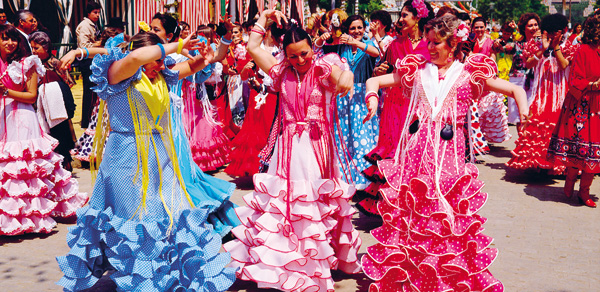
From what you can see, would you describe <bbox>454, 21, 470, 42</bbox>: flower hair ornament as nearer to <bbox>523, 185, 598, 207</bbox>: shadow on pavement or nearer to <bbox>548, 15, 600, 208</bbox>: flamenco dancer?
<bbox>548, 15, 600, 208</bbox>: flamenco dancer

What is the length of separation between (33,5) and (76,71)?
4068mm

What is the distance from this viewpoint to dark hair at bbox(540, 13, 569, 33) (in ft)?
26.6

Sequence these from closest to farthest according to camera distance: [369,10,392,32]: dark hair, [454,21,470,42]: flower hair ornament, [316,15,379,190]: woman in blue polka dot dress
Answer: [454,21,470,42]: flower hair ornament → [316,15,379,190]: woman in blue polka dot dress → [369,10,392,32]: dark hair

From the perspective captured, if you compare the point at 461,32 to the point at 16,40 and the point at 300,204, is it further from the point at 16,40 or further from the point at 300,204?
the point at 16,40

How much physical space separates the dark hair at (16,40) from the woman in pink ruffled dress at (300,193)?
2.56 m

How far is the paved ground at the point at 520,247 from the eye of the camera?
4.70m

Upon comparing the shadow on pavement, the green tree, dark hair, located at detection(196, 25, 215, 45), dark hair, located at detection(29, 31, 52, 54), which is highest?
the green tree

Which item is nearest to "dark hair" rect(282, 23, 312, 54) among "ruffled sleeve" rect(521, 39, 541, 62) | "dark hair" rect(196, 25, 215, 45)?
"dark hair" rect(196, 25, 215, 45)

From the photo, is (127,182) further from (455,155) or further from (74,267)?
(455,155)

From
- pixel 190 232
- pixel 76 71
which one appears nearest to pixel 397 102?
pixel 190 232

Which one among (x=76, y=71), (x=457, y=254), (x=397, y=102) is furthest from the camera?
(x=76, y=71)

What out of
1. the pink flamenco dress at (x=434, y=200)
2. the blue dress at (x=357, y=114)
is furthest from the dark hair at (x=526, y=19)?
the pink flamenco dress at (x=434, y=200)

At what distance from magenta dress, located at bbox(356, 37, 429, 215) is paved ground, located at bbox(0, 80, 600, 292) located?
1.15 ft

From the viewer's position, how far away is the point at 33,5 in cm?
2191
